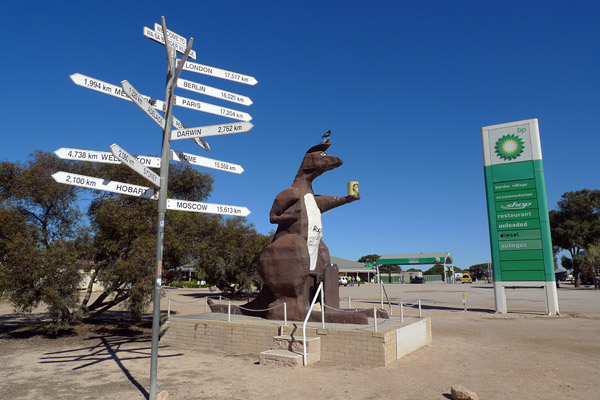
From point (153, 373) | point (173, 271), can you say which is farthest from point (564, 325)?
point (153, 373)

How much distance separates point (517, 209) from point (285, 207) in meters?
13.3

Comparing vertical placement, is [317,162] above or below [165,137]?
above

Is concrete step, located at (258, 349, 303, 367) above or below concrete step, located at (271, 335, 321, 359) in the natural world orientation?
→ below

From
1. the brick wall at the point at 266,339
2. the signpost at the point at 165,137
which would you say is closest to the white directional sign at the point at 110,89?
the signpost at the point at 165,137

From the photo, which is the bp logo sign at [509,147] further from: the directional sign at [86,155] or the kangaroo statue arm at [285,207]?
the directional sign at [86,155]

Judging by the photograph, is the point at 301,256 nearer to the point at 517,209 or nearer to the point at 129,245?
the point at 129,245

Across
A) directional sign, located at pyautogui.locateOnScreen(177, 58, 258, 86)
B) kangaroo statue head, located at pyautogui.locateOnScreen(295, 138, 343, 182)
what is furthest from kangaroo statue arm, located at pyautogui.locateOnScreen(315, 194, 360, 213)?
directional sign, located at pyautogui.locateOnScreen(177, 58, 258, 86)

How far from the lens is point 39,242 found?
1158cm

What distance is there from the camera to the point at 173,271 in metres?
15.0

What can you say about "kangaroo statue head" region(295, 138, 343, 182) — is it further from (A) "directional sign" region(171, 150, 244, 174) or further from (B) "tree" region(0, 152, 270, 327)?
(A) "directional sign" region(171, 150, 244, 174)

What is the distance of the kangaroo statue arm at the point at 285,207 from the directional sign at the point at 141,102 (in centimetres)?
590

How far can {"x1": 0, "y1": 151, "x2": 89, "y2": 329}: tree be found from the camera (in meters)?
10.5

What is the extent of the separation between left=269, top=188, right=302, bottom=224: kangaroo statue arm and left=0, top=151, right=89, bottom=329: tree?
545 centimetres

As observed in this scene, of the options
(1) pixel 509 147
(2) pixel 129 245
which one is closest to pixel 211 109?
(2) pixel 129 245
